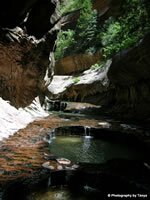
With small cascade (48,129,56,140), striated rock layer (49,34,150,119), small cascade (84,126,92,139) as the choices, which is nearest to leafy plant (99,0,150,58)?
striated rock layer (49,34,150,119)

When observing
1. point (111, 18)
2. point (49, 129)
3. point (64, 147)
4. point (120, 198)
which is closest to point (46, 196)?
point (120, 198)

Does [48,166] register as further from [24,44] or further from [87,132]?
[24,44]

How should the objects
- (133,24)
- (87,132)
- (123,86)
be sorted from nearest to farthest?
(87,132)
(123,86)
(133,24)

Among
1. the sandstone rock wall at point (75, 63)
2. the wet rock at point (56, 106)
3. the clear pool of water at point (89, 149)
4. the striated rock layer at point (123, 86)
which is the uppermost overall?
the sandstone rock wall at point (75, 63)

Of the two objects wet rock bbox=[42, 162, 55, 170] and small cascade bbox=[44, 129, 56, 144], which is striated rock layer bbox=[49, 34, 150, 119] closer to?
small cascade bbox=[44, 129, 56, 144]

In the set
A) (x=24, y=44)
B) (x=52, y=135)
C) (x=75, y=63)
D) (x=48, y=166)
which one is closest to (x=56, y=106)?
(x=24, y=44)

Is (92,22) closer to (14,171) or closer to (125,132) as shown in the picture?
(125,132)

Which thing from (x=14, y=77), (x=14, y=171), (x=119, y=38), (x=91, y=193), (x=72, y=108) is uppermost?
(x=119, y=38)

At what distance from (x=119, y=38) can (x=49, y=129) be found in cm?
1617

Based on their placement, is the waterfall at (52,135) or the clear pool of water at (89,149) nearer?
the clear pool of water at (89,149)

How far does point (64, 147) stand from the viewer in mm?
10602

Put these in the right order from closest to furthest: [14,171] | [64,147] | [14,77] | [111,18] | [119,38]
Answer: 1. [14,171]
2. [64,147]
3. [14,77]
4. [119,38]
5. [111,18]

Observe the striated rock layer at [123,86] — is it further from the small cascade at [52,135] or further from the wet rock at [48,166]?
the wet rock at [48,166]

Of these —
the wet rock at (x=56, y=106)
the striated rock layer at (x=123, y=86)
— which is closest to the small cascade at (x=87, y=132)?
the striated rock layer at (x=123, y=86)
